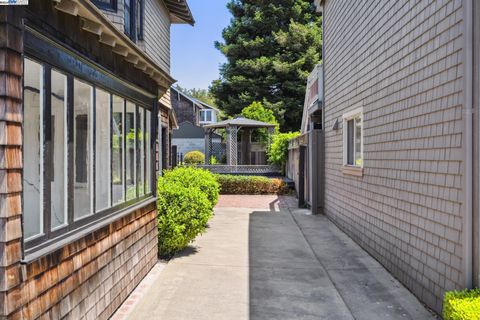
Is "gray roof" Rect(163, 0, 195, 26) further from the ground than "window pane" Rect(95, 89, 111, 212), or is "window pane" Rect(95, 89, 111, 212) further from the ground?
"gray roof" Rect(163, 0, 195, 26)

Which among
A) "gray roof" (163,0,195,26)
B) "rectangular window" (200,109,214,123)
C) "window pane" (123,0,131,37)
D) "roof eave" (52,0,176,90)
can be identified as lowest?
"roof eave" (52,0,176,90)

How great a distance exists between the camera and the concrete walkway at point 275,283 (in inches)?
194

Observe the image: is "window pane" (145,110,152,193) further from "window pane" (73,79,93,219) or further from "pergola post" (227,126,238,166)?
"pergola post" (227,126,238,166)

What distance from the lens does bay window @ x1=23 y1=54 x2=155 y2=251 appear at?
3195 millimetres

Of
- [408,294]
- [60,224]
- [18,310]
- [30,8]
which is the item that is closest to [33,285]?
[18,310]

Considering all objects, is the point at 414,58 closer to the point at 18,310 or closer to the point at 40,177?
the point at 40,177

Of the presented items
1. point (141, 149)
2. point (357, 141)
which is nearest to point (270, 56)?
point (357, 141)

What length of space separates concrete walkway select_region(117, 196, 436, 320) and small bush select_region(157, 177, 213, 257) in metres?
0.32

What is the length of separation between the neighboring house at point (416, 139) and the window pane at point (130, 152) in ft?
12.1

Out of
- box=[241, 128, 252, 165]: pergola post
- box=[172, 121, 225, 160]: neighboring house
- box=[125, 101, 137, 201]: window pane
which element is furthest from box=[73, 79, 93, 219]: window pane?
box=[172, 121, 225, 160]: neighboring house

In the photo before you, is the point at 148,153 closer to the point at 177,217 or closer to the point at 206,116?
the point at 177,217

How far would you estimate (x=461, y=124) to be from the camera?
430 centimetres

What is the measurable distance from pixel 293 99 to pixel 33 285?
31.3 meters

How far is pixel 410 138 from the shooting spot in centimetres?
569
